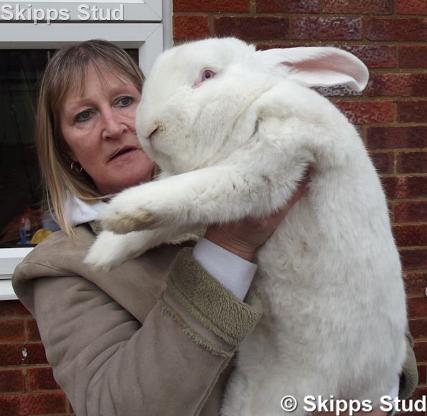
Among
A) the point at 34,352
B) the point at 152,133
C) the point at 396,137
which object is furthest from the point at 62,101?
the point at 396,137

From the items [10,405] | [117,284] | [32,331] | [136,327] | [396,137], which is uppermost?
[396,137]

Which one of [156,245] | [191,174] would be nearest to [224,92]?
[191,174]

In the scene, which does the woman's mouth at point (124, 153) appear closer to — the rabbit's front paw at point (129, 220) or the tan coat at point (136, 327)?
the tan coat at point (136, 327)

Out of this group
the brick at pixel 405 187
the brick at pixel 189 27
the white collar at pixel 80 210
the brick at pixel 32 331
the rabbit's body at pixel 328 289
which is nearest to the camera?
the rabbit's body at pixel 328 289

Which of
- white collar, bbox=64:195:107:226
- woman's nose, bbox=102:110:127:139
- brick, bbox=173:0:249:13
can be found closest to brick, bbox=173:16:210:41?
brick, bbox=173:0:249:13

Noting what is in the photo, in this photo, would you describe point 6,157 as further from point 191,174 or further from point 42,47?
point 191,174

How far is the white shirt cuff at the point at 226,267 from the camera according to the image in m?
1.46

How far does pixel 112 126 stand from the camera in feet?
6.05

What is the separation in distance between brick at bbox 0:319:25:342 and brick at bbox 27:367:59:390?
18 centimetres

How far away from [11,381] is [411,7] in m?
2.63

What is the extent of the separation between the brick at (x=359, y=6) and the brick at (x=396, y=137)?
1.84ft

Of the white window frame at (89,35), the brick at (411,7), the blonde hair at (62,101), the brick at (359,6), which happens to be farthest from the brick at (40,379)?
the brick at (411,7)

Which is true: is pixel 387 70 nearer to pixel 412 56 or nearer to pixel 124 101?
pixel 412 56

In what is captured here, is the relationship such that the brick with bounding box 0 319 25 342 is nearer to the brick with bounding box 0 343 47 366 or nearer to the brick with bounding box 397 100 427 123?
the brick with bounding box 0 343 47 366
